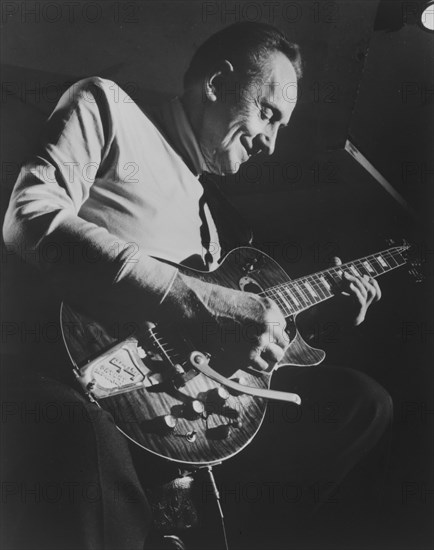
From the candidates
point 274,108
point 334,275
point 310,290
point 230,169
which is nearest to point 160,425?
point 310,290

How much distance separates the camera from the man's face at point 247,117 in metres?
1.87

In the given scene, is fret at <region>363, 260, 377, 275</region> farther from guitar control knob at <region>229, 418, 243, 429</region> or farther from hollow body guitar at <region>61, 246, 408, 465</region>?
guitar control knob at <region>229, 418, 243, 429</region>

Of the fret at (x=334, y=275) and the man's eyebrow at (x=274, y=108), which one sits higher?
the man's eyebrow at (x=274, y=108)

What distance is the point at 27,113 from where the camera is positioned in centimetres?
175

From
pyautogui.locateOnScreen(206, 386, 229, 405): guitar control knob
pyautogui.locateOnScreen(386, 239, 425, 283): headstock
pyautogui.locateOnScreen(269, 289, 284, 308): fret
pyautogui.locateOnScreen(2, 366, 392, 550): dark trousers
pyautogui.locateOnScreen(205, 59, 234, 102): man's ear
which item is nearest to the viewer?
pyautogui.locateOnScreen(2, 366, 392, 550): dark trousers

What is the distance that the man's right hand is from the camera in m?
1.61

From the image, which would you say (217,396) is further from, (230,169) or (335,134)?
(335,134)

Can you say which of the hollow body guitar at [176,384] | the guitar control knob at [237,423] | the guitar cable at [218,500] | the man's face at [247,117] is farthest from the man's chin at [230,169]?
the guitar cable at [218,500]

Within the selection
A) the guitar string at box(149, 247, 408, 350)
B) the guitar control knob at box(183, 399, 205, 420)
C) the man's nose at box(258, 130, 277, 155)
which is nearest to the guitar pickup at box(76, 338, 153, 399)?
the guitar control knob at box(183, 399, 205, 420)

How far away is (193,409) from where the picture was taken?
1.57 metres

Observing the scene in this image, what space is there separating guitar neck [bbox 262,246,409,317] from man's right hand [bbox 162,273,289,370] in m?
0.05

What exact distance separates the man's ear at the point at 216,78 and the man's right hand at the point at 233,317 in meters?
0.64

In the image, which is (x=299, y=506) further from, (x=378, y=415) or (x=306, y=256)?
(x=306, y=256)

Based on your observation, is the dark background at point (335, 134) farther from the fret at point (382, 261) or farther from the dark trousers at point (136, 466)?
the dark trousers at point (136, 466)
